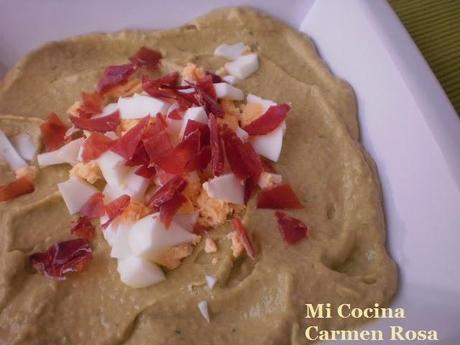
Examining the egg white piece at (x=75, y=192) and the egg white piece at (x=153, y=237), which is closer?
the egg white piece at (x=153, y=237)

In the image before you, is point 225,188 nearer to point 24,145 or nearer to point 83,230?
point 83,230

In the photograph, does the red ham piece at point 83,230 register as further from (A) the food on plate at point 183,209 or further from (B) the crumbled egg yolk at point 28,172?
(B) the crumbled egg yolk at point 28,172

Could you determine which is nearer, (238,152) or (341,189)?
(238,152)

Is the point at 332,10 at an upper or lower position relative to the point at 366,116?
upper

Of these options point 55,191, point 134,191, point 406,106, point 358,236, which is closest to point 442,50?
point 406,106

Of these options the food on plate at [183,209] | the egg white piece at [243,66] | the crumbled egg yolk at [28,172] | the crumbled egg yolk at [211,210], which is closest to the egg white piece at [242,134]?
the food on plate at [183,209]

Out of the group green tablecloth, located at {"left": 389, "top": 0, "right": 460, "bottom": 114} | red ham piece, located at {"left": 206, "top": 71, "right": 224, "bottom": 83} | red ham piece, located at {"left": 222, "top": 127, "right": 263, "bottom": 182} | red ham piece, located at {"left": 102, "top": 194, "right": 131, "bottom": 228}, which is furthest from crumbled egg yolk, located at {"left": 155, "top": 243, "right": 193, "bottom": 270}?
green tablecloth, located at {"left": 389, "top": 0, "right": 460, "bottom": 114}

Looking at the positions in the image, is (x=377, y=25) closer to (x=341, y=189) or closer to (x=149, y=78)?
(x=341, y=189)
